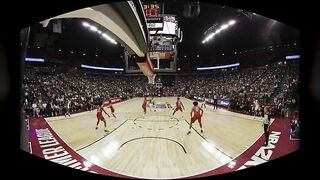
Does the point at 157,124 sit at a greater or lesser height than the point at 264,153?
lesser

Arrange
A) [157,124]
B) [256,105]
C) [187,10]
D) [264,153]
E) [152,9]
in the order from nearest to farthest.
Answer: [264,153], [152,9], [187,10], [256,105], [157,124]

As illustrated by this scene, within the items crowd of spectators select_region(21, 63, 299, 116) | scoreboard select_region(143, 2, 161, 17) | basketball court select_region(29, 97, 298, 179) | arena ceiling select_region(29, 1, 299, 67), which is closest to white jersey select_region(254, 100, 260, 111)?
crowd of spectators select_region(21, 63, 299, 116)

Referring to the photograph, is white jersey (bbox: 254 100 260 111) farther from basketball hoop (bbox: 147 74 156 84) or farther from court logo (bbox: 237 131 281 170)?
basketball hoop (bbox: 147 74 156 84)

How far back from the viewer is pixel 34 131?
4.29 metres

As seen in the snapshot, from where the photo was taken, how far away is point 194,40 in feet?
24.5

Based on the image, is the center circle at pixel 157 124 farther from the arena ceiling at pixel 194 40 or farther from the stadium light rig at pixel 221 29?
the stadium light rig at pixel 221 29

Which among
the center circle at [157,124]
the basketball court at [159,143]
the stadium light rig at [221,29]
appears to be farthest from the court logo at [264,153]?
the stadium light rig at [221,29]

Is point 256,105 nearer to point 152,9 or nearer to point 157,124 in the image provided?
point 157,124

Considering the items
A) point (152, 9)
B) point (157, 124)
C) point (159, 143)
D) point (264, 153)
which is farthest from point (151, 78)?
point (264, 153)

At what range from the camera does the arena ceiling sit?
5.09 metres

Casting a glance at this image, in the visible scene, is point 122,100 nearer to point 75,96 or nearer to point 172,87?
point 172,87

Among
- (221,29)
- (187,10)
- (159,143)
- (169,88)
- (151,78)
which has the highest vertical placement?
(187,10)
